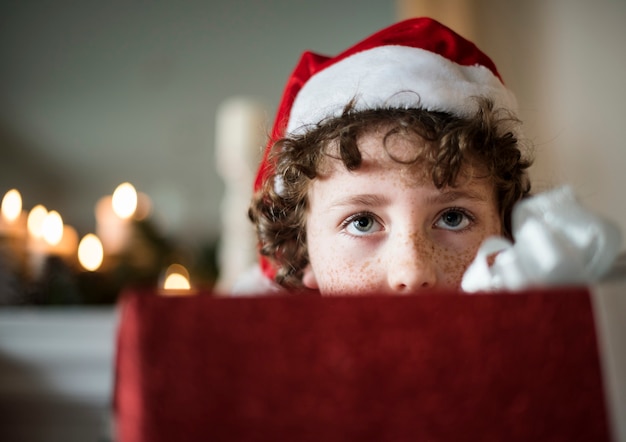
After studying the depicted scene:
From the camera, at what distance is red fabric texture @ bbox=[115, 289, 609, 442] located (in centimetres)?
33

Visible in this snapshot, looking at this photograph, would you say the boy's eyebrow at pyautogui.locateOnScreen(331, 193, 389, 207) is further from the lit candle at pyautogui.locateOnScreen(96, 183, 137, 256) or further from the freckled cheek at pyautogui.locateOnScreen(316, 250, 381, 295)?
the lit candle at pyautogui.locateOnScreen(96, 183, 137, 256)

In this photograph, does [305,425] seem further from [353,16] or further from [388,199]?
[353,16]

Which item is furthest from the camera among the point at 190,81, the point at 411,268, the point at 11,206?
the point at 190,81

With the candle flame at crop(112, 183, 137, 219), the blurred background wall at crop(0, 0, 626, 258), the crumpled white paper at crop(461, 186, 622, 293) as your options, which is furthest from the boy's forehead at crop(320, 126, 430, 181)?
the blurred background wall at crop(0, 0, 626, 258)

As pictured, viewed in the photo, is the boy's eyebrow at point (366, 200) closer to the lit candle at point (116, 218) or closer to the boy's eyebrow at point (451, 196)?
the boy's eyebrow at point (451, 196)

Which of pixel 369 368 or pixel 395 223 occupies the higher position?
pixel 395 223

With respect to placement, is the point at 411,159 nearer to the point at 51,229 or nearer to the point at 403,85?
the point at 403,85

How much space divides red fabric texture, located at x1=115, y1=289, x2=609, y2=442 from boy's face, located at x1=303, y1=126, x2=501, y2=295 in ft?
0.86

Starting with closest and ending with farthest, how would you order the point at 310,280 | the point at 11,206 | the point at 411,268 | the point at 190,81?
the point at 411,268 → the point at 310,280 → the point at 11,206 → the point at 190,81

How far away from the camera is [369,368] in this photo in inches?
13.2

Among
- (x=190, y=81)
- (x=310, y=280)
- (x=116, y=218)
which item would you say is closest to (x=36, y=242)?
(x=116, y=218)

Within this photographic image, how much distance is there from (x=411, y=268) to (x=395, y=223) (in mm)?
57

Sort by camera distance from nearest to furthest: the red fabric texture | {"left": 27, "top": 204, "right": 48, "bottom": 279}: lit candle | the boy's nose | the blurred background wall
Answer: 1. the red fabric texture
2. the boy's nose
3. {"left": 27, "top": 204, "right": 48, "bottom": 279}: lit candle
4. the blurred background wall

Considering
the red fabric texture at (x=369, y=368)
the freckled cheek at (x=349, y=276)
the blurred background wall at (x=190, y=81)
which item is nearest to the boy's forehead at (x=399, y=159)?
the freckled cheek at (x=349, y=276)
